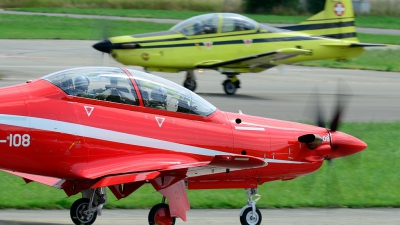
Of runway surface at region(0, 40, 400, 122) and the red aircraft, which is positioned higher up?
runway surface at region(0, 40, 400, 122)

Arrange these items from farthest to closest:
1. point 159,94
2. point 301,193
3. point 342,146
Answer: point 301,193, point 342,146, point 159,94

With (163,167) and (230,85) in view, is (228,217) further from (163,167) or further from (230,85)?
(230,85)

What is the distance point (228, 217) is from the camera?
449 inches

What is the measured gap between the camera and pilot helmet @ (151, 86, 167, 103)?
992 cm

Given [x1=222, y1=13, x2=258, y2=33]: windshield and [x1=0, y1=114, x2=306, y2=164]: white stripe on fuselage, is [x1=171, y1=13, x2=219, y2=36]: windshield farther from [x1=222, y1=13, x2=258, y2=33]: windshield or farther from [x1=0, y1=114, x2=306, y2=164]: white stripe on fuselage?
Result: [x1=0, y1=114, x2=306, y2=164]: white stripe on fuselage

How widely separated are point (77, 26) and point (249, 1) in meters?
20.8

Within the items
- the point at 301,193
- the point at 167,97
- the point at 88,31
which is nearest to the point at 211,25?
the point at 301,193

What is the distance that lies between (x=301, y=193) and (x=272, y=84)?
50.3 feet

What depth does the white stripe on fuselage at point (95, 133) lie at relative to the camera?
361 inches

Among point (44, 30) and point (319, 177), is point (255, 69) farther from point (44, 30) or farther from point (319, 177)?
point (44, 30)

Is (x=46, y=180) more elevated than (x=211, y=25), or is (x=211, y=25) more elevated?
(x=211, y=25)

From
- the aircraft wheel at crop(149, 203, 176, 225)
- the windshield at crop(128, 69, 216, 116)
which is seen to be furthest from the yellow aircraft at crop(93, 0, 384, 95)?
the aircraft wheel at crop(149, 203, 176, 225)

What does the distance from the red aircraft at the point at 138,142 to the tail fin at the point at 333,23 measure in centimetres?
1540

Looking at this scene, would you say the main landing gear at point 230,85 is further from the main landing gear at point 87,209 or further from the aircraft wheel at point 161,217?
the aircraft wheel at point 161,217
